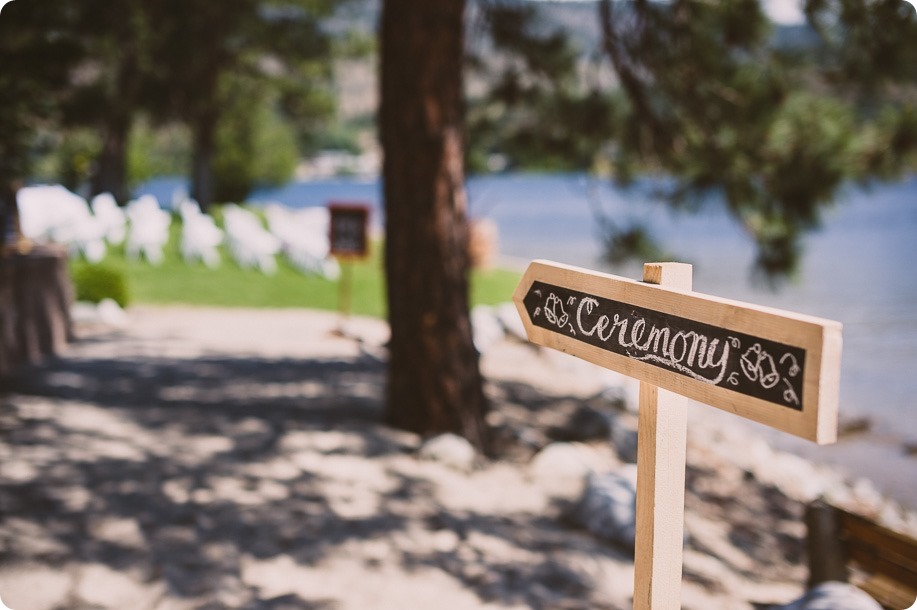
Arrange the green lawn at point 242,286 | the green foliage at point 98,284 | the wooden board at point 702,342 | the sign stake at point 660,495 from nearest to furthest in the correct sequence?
1. the wooden board at point 702,342
2. the sign stake at point 660,495
3. the green foliage at point 98,284
4. the green lawn at point 242,286

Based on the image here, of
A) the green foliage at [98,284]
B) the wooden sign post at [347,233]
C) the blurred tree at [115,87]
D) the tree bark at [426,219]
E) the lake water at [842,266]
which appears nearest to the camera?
the tree bark at [426,219]

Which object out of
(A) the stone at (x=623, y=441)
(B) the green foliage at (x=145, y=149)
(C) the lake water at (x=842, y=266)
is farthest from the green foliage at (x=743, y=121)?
(B) the green foliage at (x=145, y=149)

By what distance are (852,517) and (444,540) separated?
77.4 inches

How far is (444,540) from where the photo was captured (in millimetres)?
4043

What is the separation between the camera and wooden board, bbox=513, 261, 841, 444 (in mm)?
1609

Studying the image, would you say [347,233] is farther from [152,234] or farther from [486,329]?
[152,234]

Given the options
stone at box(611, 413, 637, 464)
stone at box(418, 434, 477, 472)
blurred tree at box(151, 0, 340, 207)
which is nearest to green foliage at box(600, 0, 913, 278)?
stone at box(611, 413, 637, 464)

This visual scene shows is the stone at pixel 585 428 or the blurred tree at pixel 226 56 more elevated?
the blurred tree at pixel 226 56

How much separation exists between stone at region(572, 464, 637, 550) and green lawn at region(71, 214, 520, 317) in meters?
7.26

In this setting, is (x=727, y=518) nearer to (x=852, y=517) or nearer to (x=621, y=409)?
(x=852, y=517)

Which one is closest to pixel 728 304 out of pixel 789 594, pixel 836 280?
pixel 789 594

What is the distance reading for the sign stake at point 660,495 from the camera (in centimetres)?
213

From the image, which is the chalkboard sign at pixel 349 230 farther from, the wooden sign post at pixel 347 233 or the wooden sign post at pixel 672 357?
the wooden sign post at pixel 672 357

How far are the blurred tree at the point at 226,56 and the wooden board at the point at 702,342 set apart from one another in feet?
62.7
